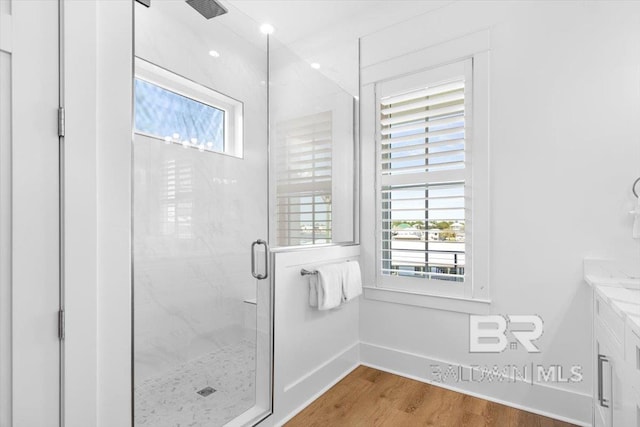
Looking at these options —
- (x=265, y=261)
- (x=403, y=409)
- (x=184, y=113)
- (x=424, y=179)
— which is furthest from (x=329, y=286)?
(x=184, y=113)

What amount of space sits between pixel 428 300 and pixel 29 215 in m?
2.16

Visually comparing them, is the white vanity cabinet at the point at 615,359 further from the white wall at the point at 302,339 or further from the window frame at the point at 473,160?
the white wall at the point at 302,339

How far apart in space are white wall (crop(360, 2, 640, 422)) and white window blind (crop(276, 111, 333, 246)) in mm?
1008

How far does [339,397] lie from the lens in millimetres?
2150

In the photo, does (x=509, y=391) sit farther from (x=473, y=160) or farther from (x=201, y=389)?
(x=201, y=389)

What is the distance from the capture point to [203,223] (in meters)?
1.87

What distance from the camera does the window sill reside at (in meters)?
2.15

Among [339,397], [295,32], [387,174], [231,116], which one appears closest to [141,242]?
[231,116]

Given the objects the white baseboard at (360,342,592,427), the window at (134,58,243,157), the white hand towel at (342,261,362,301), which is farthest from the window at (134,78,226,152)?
the white baseboard at (360,342,592,427)

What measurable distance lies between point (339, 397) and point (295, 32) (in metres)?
2.76

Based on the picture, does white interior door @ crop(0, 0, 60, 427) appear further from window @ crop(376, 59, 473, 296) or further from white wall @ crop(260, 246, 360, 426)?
window @ crop(376, 59, 473, 296)

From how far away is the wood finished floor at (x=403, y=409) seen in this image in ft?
6.15

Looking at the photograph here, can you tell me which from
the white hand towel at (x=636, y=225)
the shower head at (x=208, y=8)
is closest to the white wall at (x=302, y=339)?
the shower head at (x=208, y=8)

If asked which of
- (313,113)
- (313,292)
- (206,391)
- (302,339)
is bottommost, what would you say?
(206,391)
